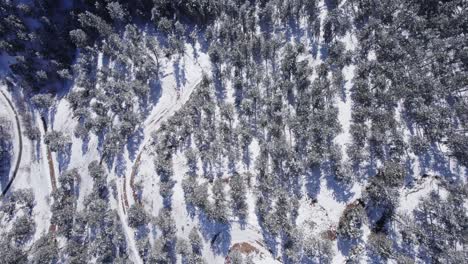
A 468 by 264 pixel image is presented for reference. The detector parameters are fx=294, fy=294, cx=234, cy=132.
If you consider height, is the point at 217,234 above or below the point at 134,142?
below

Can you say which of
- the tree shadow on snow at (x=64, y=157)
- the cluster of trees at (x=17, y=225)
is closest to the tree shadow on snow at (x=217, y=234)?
the tree shadow on snow at (x=64, y=157)

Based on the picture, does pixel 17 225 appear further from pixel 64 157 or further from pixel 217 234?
pixel 217 234

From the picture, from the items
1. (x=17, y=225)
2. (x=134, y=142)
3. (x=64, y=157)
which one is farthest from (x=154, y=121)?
(x=17, y=225)

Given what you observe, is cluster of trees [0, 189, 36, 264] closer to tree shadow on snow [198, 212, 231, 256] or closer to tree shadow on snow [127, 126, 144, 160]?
tree shadow on snow [127, 126, 144, 160]

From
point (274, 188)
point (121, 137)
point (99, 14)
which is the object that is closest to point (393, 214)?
point (274, 188)

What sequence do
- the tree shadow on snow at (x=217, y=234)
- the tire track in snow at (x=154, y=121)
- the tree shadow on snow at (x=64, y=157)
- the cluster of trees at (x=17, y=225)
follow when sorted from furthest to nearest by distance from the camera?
the tree shadow on snow at (x=64, y=157) < the tire track in snow at (x=154, y=121) < the cluster of trees at (x=17, y=225) < the tree shadow on snow at (x=217, y=234)

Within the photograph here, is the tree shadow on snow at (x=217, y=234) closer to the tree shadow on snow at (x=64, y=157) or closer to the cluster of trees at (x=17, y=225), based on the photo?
the tree shadow on snow at (x=64, y=157)

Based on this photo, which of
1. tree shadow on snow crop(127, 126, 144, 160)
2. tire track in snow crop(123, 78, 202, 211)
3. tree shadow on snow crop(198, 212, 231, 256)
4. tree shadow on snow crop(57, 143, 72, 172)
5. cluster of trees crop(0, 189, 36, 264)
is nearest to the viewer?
tree shadow on snow crop(198, 212, 231, 256)

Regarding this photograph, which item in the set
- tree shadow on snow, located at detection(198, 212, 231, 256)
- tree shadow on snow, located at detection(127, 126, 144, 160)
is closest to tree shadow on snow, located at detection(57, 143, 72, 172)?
tree shadow on snow, located at detection(127, 126, 144, 160)

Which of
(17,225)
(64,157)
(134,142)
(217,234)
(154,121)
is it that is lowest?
(217,234)

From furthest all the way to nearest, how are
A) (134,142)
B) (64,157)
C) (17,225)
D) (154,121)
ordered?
(64,157)
(154,121)
(134,142)
(17,225)

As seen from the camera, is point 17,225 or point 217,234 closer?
point 217,234
